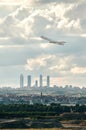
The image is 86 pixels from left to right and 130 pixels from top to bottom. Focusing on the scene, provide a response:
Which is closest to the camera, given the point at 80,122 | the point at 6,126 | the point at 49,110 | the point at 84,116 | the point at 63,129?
the point at 63,129

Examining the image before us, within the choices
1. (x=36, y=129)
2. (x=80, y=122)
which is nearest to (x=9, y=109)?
(x=80, y=122)

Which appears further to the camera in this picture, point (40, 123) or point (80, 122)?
point (80, 122)

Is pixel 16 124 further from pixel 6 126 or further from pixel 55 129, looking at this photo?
pixel 55 129

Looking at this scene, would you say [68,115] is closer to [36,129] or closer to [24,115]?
[24,115]

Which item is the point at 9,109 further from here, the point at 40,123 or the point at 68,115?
the point at 40,123

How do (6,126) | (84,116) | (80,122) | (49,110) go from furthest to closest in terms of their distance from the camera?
(49,110) < (84,116) < (80,122) < (6,126)

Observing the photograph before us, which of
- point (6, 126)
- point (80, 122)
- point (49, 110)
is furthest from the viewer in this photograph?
point (49, 110)

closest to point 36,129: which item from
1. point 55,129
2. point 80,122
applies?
point 55,129

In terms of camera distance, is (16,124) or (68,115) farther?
(68,115)
